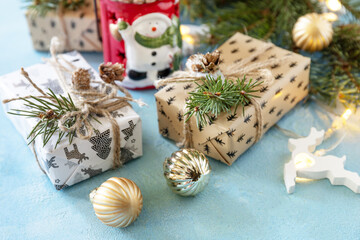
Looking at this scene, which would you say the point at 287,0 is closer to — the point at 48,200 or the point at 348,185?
the point at 348,185

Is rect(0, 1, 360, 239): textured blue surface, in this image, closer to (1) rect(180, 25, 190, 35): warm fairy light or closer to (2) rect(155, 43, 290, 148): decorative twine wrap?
(2) rect(155, 43, 290, 148): decorative twine wrap

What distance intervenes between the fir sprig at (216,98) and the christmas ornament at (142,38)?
0.77 ft

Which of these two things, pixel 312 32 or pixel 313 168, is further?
pixel 312 32

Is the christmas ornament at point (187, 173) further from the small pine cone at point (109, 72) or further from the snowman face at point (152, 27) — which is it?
the snowman face at point (152, 27)

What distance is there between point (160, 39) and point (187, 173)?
1.39 feet

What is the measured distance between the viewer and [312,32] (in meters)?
1.25

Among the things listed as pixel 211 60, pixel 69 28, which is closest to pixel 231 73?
pixel 211 60

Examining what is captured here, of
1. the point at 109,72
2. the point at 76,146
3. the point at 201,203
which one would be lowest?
the point at 201,203

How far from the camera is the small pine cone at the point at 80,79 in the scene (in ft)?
3.39

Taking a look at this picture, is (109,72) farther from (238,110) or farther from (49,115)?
(238,110)

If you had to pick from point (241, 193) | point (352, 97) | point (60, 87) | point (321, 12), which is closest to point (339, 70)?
point (352, 97)

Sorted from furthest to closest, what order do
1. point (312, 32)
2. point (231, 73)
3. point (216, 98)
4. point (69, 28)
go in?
point (69, 28) < point (312, 32) < point (231, 73) < point (216, 98)

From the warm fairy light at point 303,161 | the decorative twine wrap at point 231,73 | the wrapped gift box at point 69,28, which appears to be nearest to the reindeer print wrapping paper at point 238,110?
the decorative twine wrap at point 231,73

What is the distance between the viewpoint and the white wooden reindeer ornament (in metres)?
0.98
